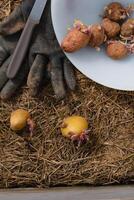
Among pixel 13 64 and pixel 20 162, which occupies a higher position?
pixel 13 64

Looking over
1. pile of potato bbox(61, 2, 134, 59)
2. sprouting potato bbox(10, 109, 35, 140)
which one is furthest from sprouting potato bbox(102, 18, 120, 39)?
sprouting potato bbox(10, 109, 35, 140)

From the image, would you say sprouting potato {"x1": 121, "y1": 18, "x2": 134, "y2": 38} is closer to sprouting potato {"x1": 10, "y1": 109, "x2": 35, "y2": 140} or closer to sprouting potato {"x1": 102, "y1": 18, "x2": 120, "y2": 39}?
sprouting potato {"x1": 102, "y1": 18, "x2": 120, "y2": 39}

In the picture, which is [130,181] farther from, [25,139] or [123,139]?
[25,139]

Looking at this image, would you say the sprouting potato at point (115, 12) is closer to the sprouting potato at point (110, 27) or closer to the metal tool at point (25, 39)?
the sprouting potato at point (110, 27)

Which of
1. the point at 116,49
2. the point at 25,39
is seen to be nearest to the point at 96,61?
the point at 116,49

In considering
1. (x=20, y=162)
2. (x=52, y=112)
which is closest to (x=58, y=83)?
(x=52, y=112)

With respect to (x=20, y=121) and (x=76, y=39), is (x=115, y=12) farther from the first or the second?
(x=20, y=121)
